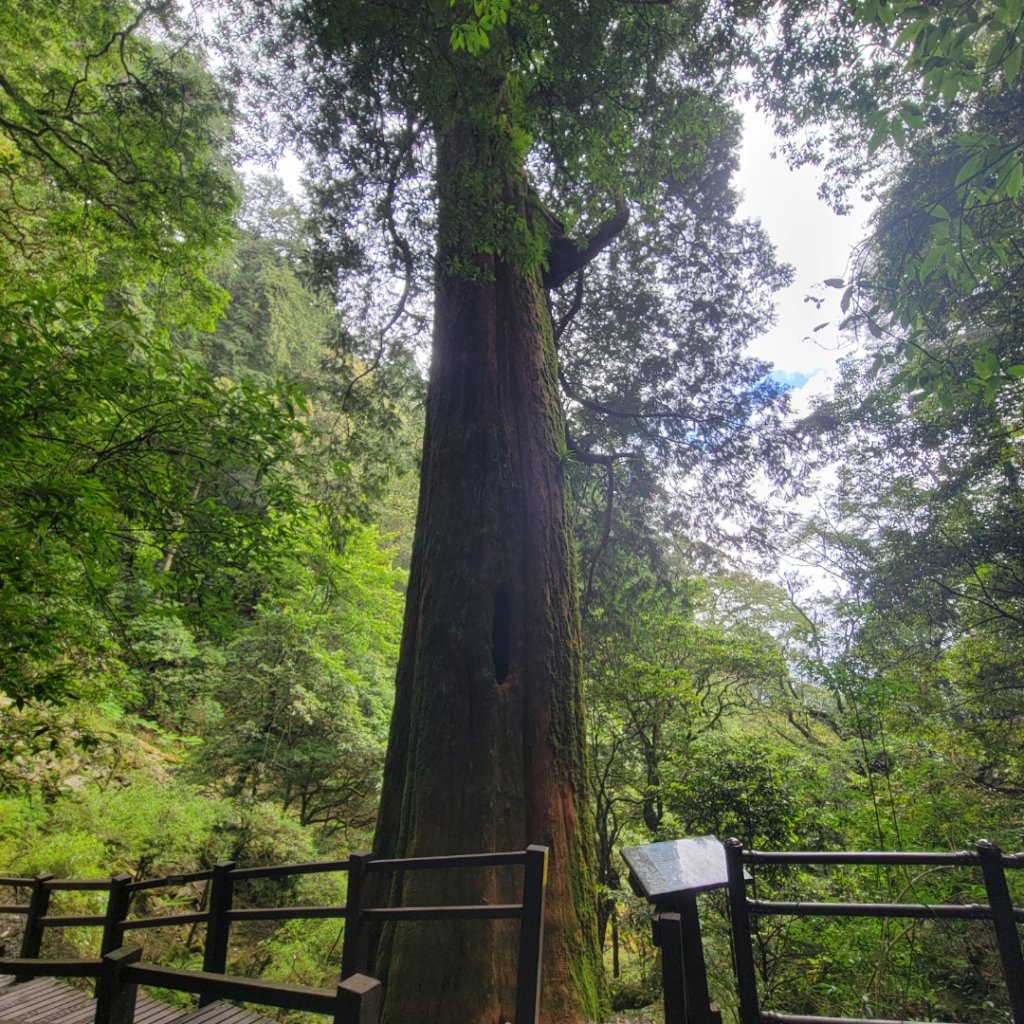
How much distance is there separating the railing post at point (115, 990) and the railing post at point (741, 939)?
74.7 inches

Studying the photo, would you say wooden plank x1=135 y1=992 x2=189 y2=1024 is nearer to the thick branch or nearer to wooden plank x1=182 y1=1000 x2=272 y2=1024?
wooden plank x1=182 y1=1000 x2=272 y2=1024

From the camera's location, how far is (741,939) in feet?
5.79

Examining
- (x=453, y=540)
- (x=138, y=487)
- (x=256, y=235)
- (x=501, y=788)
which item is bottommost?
(x=501, y=788)

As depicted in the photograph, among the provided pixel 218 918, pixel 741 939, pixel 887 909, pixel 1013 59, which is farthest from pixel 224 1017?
pixel 1013 59

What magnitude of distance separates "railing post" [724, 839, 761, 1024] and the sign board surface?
0.40 ft

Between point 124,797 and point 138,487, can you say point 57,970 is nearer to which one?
point 138,487

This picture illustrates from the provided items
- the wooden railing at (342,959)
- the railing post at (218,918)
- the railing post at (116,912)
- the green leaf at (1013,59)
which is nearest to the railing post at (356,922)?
the wooden railing at (342,959)

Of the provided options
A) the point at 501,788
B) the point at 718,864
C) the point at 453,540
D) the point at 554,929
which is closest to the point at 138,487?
the point at 453,540

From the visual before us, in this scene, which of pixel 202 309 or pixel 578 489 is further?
pixel 578 489

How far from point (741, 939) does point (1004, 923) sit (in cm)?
72

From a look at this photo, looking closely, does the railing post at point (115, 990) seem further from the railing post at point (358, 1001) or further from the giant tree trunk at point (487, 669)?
the giant tree trunk at point (487, 669)

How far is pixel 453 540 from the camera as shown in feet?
11.6

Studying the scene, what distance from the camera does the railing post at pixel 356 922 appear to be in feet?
7.98

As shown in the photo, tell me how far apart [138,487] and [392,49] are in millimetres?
3384
